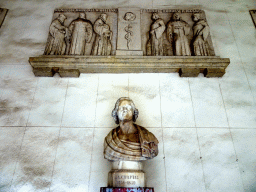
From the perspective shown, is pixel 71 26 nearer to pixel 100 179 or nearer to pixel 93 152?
pixel 93 152

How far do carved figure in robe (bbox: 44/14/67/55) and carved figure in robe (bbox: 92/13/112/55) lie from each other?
0.71 metres

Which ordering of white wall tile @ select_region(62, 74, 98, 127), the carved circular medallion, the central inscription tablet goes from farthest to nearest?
the carved circular medallion → the central inscription tablet → white wall tile @ select_region(62, 74, 98, 127)

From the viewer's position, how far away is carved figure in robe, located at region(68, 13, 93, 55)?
14.2ft

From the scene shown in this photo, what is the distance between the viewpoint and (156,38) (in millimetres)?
4488

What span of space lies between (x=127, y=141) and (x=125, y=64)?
179cm

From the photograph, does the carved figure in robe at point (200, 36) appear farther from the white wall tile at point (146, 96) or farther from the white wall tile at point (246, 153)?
the white wall tile at point (246, 153)

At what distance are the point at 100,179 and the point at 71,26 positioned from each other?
3.42 metres

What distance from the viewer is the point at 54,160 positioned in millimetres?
3416

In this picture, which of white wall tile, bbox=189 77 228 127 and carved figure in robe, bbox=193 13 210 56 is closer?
white wall tile, bbox=189 77 228 127

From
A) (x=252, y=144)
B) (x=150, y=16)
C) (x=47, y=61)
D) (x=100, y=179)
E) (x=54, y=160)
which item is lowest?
(x=100, y=179)

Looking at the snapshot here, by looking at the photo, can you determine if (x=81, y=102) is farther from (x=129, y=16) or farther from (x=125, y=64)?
(x=129, y=16)

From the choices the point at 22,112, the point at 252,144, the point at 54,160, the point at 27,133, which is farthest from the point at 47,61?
the point at 252,144

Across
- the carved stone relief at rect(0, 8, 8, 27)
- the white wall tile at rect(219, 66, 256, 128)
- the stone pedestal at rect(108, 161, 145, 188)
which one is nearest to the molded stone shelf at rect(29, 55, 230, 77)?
the white wall tile at rect(219, 66, 256, 128)

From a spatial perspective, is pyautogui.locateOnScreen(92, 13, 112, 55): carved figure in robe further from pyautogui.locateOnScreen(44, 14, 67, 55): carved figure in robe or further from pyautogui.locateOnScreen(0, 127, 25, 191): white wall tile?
pyautogui.locateOnScreen(0, 127, 25, 191): white wall tile
